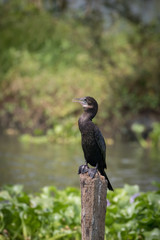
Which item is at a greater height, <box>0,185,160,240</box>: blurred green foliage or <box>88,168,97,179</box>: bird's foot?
<box>0,185,160,240</box>: blurred green foliage

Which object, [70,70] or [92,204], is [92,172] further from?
[70,70]

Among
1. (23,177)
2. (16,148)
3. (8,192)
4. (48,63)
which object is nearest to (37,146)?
(16,148)

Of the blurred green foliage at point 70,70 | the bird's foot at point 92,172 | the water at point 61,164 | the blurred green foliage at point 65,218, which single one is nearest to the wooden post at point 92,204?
the bird's foot at point 92,172

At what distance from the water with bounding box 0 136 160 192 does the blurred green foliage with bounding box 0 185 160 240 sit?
237 cm

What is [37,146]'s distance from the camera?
10.2m

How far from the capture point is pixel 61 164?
8414 mm

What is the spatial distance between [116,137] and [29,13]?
19.8 feet

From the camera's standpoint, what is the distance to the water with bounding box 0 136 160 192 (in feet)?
23.5

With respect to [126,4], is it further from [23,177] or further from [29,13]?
[23,177]

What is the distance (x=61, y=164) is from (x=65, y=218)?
13.9 feet

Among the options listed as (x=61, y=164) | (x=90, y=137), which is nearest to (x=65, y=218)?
(x=90, y=137)

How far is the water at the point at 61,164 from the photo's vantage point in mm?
7148

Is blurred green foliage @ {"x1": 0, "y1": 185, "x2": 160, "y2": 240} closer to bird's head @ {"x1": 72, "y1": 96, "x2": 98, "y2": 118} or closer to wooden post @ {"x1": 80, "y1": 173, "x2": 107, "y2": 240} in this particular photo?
wooden post @ {"x1": 80, "y1": 173, "x2": 107, "y2": 240}

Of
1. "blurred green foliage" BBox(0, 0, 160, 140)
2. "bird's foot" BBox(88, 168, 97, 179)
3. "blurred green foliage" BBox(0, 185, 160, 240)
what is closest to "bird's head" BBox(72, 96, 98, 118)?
"bird's foot" BBox(88, 168, 97, 179)
